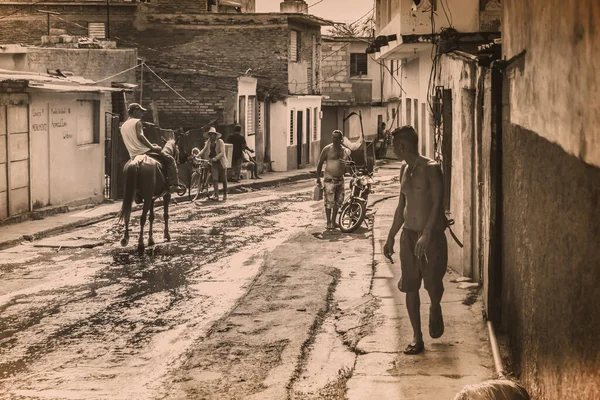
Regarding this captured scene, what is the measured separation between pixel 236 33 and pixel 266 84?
7.45 ft

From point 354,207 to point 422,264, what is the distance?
1047 cm

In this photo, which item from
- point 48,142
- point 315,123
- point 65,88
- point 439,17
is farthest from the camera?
point 315,123

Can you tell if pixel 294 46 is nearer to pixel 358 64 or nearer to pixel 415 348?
pixel 358 64

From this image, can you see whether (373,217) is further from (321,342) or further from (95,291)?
(321,342)

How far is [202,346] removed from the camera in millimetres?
10781

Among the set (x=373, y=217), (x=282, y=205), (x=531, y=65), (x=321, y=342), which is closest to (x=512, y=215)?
(x=531, y=65)

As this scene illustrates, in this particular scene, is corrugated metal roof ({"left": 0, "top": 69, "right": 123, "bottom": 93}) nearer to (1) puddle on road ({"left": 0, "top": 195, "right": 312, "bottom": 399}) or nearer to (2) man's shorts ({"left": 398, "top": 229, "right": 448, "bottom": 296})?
(1) puddle on road ({"left": 0, "top": 195, "right": 312, "bottom": 399})

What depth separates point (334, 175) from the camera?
2055 cm

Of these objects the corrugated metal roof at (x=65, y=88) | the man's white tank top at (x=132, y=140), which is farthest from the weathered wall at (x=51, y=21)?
the man's white tank top at (x=132, y=140)

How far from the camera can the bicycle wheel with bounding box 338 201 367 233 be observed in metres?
20.5

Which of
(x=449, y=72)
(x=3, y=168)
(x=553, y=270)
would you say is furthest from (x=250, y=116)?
(x=553, y=270)

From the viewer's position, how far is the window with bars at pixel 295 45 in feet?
146

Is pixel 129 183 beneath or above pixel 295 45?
beneath

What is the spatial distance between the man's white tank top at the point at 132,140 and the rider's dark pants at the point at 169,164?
31 centimetres
